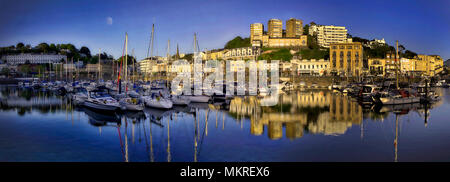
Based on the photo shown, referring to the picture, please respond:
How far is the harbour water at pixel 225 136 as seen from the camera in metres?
12.0

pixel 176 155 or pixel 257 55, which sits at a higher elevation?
pixel 257 55

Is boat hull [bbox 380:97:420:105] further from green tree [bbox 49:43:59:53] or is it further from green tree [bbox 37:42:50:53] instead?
green tree [bbox 49:43:59:53]

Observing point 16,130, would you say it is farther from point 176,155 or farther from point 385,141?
point 385,141

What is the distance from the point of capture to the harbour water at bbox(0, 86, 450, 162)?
471 inches

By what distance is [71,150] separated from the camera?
13.0 meters

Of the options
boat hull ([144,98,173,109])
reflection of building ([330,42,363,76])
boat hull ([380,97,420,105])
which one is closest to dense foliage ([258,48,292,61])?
reflection of building ([330,42,363,76])

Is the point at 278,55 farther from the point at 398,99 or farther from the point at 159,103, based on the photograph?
the point at 159,103

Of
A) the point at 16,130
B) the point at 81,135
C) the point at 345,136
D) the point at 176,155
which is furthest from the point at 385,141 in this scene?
the point at 16,130

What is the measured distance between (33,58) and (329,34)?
13549 centimetres

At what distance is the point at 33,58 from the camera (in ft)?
501

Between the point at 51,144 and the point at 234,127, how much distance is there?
361 inches

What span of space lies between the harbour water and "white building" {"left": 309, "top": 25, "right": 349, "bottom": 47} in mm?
93741

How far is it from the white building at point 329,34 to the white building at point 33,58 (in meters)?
117

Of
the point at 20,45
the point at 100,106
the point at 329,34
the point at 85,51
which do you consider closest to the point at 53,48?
the point at 85,51
